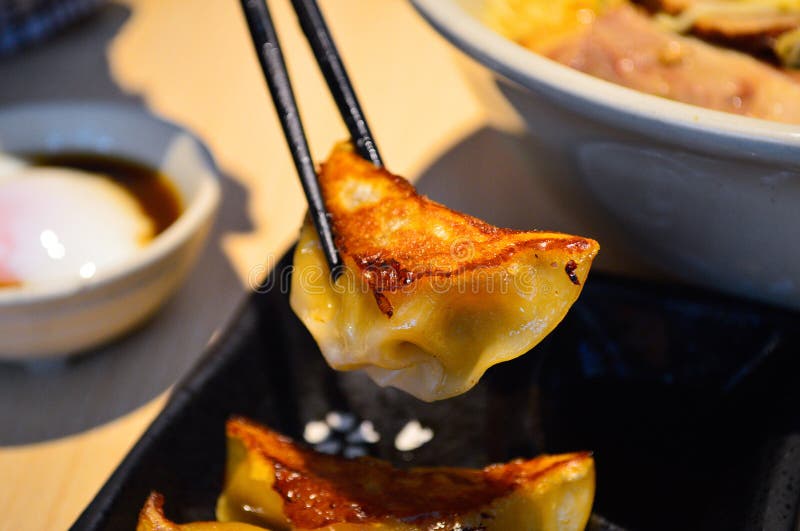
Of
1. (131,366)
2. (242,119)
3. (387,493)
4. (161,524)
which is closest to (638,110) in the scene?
(387,493)

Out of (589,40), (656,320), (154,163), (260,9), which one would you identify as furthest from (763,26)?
(154,163)

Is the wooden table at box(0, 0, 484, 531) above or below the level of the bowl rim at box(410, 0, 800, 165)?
below

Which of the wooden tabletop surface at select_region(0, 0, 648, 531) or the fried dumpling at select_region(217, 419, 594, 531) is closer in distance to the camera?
the fried dumpling at select_region(217, 419, 594, 531)

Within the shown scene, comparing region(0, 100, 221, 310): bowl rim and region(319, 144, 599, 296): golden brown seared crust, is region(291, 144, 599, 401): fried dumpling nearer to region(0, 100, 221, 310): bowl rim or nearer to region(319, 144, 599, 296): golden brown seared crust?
region(319, 144, 599, 296): golden brown seared crust

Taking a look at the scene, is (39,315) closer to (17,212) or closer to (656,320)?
(17,212)

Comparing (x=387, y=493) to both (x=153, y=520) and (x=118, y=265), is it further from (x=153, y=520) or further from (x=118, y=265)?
(x=118, y=265)

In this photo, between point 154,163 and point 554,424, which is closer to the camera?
point 554,424

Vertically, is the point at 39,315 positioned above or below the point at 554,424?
above

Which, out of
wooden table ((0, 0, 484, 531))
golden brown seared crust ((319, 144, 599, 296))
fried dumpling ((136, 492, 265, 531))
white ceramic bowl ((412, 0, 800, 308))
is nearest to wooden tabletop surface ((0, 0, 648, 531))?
wooden table ((0, 0, 484, 531))
